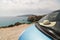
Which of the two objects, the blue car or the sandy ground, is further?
the sandy ground

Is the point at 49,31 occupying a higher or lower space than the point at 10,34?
higher

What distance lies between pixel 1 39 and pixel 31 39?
481 cm

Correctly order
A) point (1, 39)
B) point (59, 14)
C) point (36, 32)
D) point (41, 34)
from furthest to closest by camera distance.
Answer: point (1, 39) < point (59, 14) < point (36, 32) < point (41, 34)

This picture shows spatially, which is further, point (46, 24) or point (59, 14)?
point (59, 14)

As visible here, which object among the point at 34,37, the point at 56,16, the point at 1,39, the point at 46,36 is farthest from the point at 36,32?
the point at 1,39

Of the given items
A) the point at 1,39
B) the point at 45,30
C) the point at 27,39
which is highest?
the point at 45,30

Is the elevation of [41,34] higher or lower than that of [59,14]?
lower

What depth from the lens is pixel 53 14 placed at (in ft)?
9.74

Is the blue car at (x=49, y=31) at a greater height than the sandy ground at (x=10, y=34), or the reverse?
the blue car at (x=49, y=31)

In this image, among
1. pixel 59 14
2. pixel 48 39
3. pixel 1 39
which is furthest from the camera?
pixel 1 39

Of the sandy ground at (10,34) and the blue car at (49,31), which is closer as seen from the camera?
the blue car at (49,31)

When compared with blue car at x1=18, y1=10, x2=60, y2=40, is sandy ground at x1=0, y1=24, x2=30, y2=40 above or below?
below

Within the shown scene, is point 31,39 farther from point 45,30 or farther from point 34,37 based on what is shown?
point 45,30

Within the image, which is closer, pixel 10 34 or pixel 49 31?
pixel 49 31
